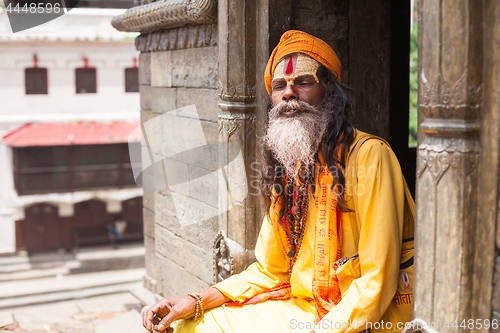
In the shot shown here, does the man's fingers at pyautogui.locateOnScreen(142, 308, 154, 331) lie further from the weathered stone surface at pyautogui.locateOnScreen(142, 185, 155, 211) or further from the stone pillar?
the weathered stone surface at pyautogui.locateOnScreen(142, 185, 155, 211)

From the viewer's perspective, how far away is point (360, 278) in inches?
89.7

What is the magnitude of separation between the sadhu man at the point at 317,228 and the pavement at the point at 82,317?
2473mm

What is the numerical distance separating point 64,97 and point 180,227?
13.5 meters

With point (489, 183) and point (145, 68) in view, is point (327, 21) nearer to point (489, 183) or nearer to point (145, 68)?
point (489, 183)

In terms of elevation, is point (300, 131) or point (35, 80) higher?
point (35, 80)

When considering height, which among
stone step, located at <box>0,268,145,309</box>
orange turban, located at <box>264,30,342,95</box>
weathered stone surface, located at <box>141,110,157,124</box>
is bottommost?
stone step, located at <box>0,268,145,309</box>

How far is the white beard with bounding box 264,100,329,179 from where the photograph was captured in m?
2.60

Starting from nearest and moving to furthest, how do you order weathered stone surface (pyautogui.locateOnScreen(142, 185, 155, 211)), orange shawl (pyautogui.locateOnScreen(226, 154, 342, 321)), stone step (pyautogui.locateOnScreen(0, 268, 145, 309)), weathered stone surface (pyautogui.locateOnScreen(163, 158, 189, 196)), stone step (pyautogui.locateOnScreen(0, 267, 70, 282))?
orange shawl (pyautogui.locateOnScreen(226, 154, 342, 321)), weathered stone surface (pyautogui.locateOnScreen(163, 158, 189, 196)), weathered stone surface (pyautogui.locateOnScreen(142, 185, 155, 211)), stone step (pyautogui.locateOnScreen(0, 268, 145, 309)), stone step (pyautogui.locateOnScreen(0, 267, 70, 282))

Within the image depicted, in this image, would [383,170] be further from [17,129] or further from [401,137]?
[17,129]

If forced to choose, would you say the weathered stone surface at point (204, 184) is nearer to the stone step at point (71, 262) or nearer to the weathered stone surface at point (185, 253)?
the weathered stone surface at point (185, 253)

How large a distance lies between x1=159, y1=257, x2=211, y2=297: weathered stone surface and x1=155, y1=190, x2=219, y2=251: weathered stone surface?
1.08 ft

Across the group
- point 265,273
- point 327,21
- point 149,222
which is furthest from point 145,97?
point 265,273

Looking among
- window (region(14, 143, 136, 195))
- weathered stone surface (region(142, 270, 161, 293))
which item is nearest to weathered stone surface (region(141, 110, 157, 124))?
weathered stone surface (region(142, 270, 161, 293))

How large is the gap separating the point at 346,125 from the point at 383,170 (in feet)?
1.20
